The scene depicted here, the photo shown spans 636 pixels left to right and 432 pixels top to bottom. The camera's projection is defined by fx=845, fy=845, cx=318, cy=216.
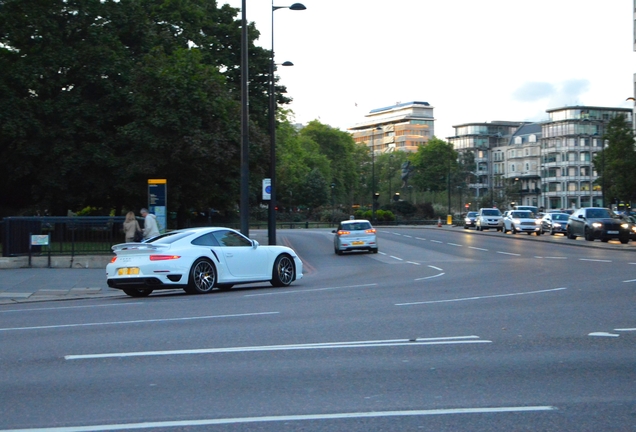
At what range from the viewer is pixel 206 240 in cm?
1766

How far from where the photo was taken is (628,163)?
62594 millimetres

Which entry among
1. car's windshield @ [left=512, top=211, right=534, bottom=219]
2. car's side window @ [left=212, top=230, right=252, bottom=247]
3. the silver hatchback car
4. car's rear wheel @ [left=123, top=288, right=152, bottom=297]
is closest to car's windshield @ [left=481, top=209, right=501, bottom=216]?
car's windshield @ [left=512, top=211, right=534, bottom=219]

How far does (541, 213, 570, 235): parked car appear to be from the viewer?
55000 millimetres

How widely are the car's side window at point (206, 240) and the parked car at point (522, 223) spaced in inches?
1625

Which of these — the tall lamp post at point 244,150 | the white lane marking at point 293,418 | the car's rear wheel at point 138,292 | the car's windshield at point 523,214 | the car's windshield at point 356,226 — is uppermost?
the tall lamp post at point 244,150

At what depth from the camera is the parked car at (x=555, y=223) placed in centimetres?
5500

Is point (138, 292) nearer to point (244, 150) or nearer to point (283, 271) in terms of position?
point (283, 271)

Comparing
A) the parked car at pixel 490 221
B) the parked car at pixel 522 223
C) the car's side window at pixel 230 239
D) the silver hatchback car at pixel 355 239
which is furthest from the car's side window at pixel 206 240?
the parked car at pixel 490 221

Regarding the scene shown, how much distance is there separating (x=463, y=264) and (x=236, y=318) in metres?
16.7

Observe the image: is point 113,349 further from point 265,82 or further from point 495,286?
point 265,82

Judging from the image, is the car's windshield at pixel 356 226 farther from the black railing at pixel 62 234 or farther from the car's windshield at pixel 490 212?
the car's windshield at pixel 490 212

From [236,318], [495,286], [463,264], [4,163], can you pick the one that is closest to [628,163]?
[463,264]

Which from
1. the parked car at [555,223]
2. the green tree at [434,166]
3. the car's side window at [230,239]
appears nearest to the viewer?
the car's side window at [230,239]

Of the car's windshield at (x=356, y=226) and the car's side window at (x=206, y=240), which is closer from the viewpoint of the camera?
the car's side window at (x=206, y=240)
